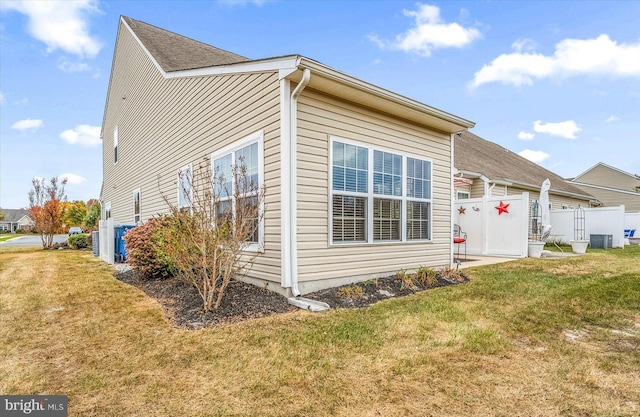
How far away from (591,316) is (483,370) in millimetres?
2529

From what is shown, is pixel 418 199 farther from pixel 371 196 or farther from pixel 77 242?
pixel 77 242

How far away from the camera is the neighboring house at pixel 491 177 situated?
12711 mm

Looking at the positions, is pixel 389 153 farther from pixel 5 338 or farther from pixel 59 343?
pixel 5 338

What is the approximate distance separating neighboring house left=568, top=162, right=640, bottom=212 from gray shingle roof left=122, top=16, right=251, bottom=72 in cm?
2401

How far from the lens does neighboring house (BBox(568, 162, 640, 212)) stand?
21984 millimetres

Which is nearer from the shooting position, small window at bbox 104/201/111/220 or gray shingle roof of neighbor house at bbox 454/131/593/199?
gray shingle roof of neighbor house at bbox 454/131/593/199

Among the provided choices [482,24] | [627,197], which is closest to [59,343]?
[482,24]

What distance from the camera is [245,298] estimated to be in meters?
5.00

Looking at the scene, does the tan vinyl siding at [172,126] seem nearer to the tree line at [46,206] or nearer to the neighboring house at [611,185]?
the tree line at [46,206]

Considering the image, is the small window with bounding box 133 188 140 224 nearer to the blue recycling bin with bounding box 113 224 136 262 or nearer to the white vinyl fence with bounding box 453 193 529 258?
the blue recycling bin with bounding box 113 224 136 262

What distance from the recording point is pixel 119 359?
307 cm

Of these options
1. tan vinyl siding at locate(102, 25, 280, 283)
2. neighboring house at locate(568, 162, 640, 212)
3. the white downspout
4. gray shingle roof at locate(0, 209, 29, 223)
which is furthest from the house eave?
gray shingle roof at locate(0, 209, 29, 223)

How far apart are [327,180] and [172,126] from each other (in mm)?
5579

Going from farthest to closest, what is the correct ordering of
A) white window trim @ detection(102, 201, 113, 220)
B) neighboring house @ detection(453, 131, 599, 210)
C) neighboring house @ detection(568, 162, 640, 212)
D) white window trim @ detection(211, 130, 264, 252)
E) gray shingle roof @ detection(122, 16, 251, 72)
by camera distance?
neighboring house @ detection(568, 162, 640, 212) < white window trim @ detection(102, 201, 113, 220) < neighboring house @ detection(453, 131, 599, 210) < gray shingle roof @ detection(122, 16, 251, 72) < white window trim @ detection(211, 130, 264, 252)
